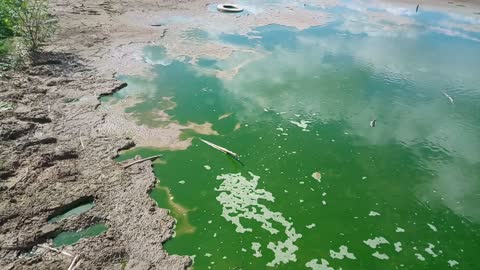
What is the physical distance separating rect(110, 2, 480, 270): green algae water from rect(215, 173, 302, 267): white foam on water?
2 centimetres

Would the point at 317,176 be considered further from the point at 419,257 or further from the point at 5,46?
the point at 5,46

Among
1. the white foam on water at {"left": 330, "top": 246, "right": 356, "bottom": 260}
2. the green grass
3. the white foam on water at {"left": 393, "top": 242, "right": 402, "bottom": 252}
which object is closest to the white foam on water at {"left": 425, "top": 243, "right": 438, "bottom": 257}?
the white foam on water at {"left": 393, "top": 242, "right": 402, "bottom": 252}

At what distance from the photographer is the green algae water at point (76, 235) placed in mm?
5008

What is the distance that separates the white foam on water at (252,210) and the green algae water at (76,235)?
1884mm

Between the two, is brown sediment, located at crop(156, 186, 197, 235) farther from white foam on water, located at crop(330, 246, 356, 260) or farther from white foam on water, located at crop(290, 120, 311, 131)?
white foam on water, located at crop(290, 120, 311, 131)

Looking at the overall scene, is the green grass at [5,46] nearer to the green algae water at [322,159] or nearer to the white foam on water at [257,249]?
the green algae water at [322,159]

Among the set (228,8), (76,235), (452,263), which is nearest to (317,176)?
(452,263)

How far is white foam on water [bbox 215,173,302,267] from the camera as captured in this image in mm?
5243

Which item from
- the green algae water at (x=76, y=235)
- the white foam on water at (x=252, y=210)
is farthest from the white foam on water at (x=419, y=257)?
the green algae water at (x=76, y=235)

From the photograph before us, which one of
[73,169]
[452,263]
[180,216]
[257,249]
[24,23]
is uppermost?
[24,23]

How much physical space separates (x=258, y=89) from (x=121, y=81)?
3.69 meters

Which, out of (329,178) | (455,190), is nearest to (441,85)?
(455,190)

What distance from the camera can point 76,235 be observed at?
16.8 feet

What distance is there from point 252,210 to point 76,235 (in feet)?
8.81
